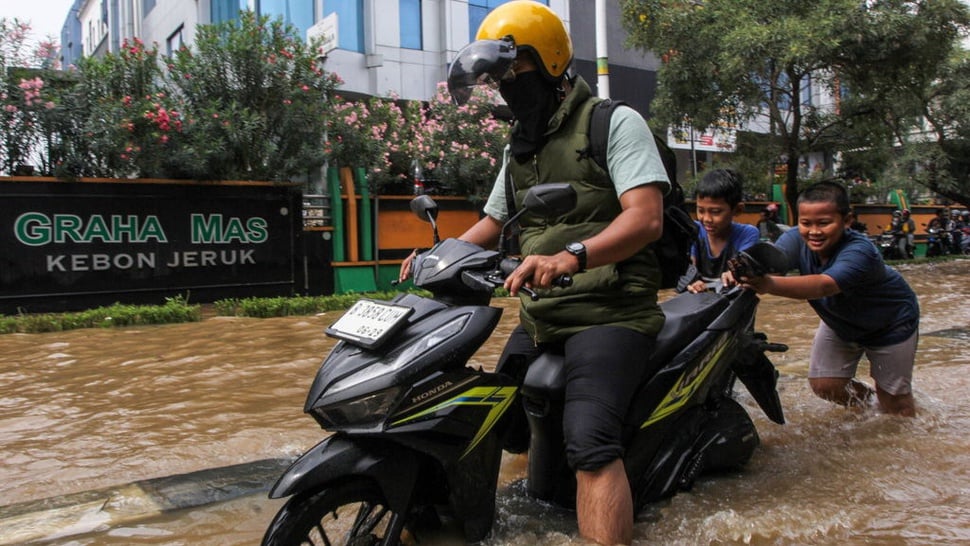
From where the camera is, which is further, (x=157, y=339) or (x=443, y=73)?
(x=443, y=73)

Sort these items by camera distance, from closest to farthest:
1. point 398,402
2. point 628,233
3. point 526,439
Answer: point 398,402, point 628,233, point 526,439

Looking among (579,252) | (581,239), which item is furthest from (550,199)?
(581,239)

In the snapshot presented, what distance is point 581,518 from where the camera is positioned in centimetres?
240

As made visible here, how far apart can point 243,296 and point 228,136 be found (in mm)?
2130

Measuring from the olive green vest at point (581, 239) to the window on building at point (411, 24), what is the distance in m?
16.4

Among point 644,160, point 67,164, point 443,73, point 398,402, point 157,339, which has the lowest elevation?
point 157,339

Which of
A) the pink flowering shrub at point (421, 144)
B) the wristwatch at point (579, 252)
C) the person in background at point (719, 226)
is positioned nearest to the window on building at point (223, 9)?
the pink flowering shrub at point (421, 144)

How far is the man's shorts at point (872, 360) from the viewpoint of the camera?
12.5 ft

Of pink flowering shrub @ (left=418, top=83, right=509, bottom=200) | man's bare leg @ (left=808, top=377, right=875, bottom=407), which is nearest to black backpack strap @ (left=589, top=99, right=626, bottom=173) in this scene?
man's bare leg @ (left=808, top=377, right=875, bottom=407)

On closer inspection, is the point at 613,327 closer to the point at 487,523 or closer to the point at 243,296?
the point at 487,523

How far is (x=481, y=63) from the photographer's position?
2395 mm

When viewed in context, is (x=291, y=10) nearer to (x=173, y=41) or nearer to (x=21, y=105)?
(x=173, y=41)

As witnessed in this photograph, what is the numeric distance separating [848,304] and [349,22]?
15.6 meters

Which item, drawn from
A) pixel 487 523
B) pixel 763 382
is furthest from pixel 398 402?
pixel 763 382
